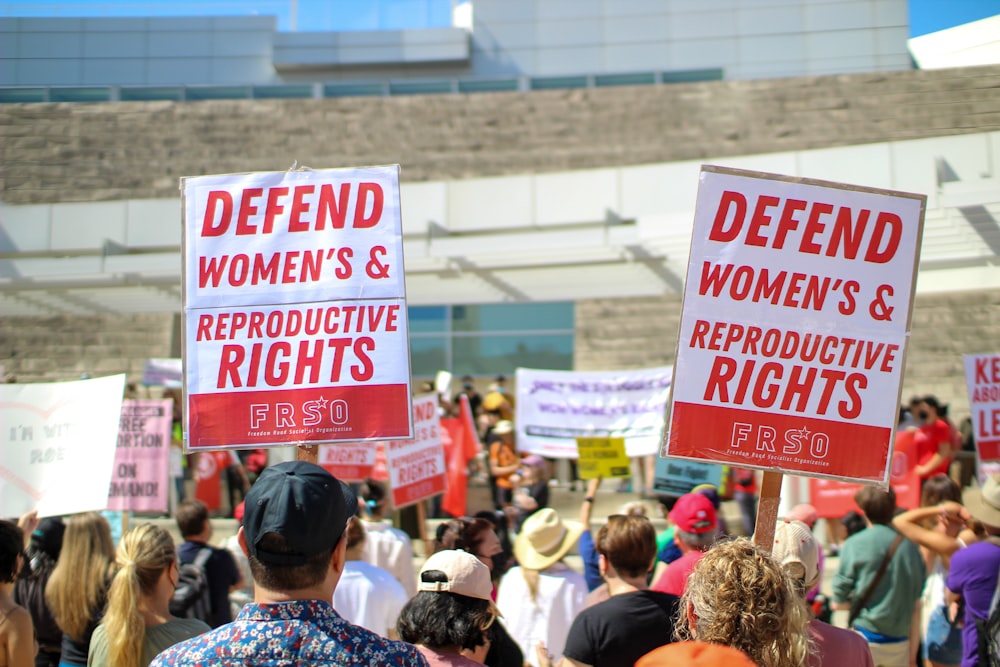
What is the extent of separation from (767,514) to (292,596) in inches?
68.0

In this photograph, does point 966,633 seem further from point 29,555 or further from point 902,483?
point 902,483

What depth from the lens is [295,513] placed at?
236cm

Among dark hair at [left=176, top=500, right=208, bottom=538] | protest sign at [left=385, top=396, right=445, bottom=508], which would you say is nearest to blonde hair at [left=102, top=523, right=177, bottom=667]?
dark hair at [left=176, top=500, right=208, bottom=538]

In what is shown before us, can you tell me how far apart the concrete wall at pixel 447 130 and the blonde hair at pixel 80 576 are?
1848cm

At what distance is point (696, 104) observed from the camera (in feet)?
74.9

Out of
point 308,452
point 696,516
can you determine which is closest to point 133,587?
point 308,452

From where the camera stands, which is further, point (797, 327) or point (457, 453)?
point (457, 453)

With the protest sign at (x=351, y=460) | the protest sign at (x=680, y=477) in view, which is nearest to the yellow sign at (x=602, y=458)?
the protest sign at (x=680, y=477)

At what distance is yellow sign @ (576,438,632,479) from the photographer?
9523 mm

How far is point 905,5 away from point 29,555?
34.0 metres

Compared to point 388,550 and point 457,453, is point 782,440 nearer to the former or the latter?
point 388,550

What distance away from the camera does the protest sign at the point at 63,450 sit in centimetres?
568

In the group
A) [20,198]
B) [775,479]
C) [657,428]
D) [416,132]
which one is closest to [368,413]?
[775,479]

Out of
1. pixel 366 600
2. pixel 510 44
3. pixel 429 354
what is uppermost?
pixel 510 44
